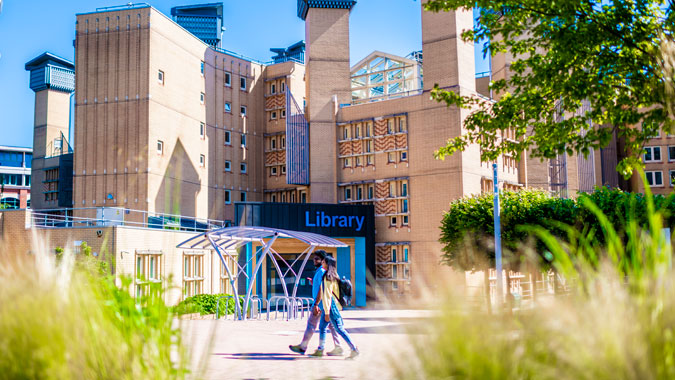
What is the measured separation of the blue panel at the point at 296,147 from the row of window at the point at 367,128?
2.63 m

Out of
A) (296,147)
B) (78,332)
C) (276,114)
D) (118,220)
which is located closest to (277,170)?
(276,114)

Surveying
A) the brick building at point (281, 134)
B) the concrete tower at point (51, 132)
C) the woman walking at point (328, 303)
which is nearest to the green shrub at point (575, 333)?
the woman walking at point (328, 303)

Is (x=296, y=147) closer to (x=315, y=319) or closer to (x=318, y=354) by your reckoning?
(x=315, y=319)

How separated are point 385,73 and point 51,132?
2908 centimetres

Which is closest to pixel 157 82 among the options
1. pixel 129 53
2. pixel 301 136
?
pixel 129 53

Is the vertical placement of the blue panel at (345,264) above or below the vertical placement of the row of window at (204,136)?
below

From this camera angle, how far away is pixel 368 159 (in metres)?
Answer: 40.2

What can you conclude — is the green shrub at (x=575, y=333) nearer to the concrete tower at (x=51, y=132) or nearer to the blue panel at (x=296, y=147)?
the blue panel at (x=296, y=147)

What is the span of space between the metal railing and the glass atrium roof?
14048 mm

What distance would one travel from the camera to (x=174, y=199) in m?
36.8

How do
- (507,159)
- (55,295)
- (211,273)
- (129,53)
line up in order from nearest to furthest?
(55,295)
(211,273)
(129,53)
(507,159)

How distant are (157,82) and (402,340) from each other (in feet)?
117

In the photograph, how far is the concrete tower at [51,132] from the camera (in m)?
45.5

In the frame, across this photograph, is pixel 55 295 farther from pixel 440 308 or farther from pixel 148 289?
pixel 440 308
